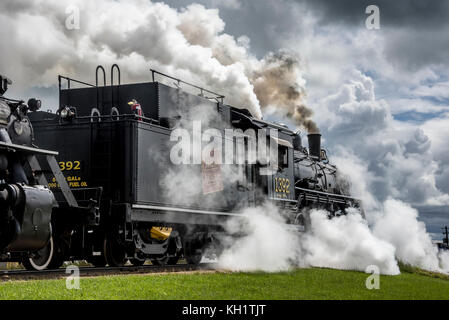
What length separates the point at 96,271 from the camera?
11812mm

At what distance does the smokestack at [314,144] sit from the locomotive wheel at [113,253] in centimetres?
1091

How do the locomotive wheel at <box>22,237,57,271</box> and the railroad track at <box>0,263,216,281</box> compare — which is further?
the locomotive wheel at <box>22,237,57,271</box>

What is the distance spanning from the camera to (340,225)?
18172mm

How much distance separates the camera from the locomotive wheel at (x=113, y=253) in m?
12.8

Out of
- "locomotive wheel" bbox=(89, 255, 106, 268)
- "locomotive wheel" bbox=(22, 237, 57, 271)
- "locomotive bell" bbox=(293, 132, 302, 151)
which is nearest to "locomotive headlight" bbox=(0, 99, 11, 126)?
"locomotive wheel" bbox=(22, 237, 57, 271)

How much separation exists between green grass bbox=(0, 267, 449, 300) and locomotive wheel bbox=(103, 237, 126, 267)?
2.32m

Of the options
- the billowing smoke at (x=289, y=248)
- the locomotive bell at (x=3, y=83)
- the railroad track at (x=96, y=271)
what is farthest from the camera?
the billowing smoke at (x=289, y=248)

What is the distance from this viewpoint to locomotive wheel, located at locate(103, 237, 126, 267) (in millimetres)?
12797

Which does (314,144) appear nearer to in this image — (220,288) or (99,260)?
(99,260)

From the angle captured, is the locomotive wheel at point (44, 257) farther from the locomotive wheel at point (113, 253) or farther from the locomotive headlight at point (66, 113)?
the locomotive headlight at point (66, 113)

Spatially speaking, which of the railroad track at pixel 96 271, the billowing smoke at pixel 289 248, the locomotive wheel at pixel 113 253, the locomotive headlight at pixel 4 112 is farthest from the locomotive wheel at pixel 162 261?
the locomotive headlight at pixel 4 112

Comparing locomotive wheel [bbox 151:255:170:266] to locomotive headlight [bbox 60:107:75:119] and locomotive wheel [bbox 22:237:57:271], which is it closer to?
locomotive wheel [bbox 22:237:57:271]
